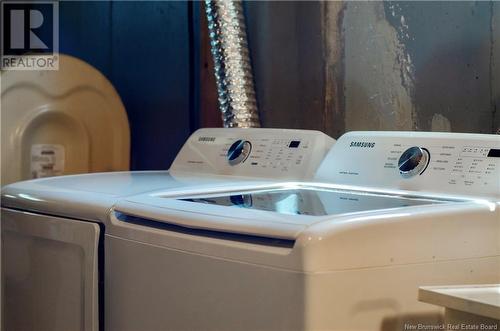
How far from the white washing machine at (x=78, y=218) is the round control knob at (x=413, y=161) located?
0.22m

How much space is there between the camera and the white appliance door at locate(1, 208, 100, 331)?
107 cm

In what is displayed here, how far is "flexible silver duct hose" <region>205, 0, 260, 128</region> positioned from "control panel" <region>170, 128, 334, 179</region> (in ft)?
0.42

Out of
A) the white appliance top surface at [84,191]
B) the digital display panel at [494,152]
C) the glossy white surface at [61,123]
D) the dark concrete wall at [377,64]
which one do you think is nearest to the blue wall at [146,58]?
the glossy white surface at [61,123]

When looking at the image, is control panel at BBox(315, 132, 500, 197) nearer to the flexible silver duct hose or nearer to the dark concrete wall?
the dark concrete wall

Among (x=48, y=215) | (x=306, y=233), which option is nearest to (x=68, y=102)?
(x=48, y=215)

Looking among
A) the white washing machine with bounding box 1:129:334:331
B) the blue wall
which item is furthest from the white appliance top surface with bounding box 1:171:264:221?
the blue wall

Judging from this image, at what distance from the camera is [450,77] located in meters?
1.42

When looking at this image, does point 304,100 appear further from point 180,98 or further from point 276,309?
point 276,309

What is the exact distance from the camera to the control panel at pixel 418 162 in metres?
1.08

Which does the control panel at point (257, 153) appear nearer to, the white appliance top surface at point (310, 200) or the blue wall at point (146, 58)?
the white appliance top surface at point (310, 200)

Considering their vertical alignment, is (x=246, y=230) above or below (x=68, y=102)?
below

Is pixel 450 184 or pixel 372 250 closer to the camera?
pixel 372 250

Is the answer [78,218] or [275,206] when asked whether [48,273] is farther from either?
[275,206]

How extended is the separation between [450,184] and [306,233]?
430 millimetres
